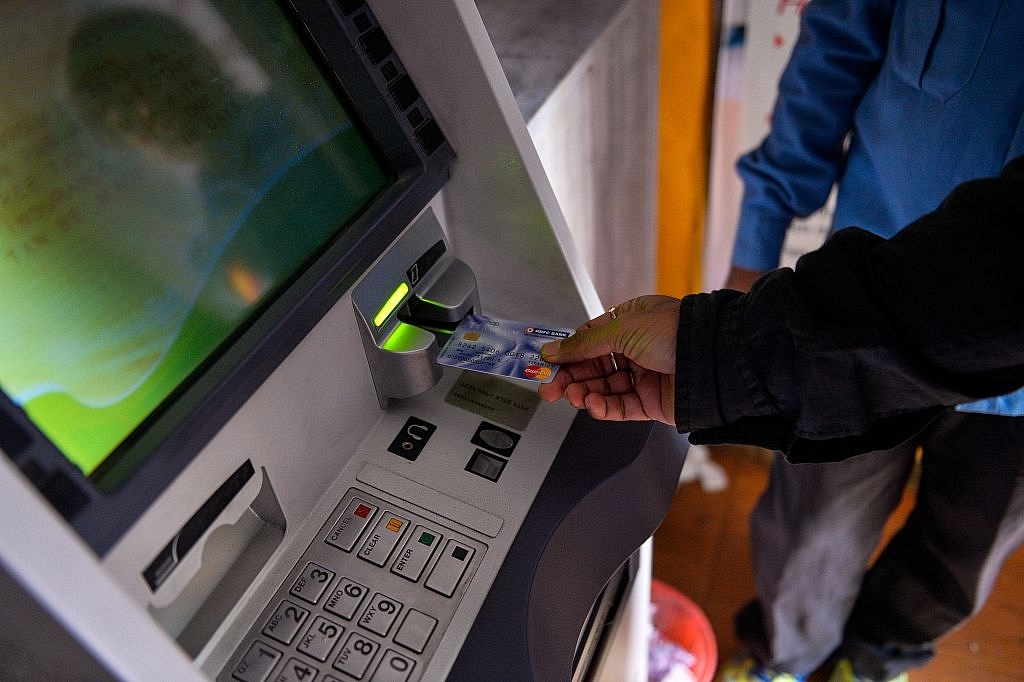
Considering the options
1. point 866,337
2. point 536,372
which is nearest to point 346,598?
point 536,372

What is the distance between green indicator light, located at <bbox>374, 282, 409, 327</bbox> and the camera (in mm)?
870

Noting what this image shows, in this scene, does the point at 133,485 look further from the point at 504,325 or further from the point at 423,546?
the point at 504,325

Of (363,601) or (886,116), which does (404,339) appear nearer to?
(363,601)

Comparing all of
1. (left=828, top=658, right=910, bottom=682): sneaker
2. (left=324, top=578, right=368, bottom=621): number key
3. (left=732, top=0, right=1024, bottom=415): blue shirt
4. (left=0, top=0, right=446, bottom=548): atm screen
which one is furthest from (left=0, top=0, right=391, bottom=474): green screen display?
(left=828, top=658, right=910, bottom=682): sneaker

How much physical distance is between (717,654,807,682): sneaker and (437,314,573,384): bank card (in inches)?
47.9

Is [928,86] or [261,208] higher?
[928,86]

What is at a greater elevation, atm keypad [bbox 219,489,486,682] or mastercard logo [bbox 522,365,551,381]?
mastercard logo [bbox 522,365,551,381]

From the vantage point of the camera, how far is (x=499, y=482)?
2.81 feet

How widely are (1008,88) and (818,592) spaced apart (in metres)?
1.02

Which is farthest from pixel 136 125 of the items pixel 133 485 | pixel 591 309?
pixel 591 309

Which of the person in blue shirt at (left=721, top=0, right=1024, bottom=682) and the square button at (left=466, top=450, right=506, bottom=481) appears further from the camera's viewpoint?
the person in blue shirt at (left=721, top=0, right=1024, bottom=682)

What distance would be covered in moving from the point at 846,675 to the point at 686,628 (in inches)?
15.9

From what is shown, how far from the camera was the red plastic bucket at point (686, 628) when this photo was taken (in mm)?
1641

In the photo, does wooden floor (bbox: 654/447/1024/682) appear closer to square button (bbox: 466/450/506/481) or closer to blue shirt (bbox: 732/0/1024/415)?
blue shirt (bbox: 732/0/1024/415)
